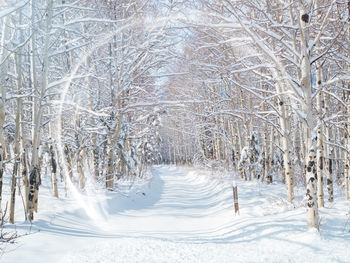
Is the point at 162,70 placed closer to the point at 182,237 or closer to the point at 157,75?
the point at 157,75

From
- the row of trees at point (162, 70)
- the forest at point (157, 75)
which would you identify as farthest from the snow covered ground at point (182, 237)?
the row of trees at point (162, 70)

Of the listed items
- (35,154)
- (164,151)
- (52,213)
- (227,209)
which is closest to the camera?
(35,154)

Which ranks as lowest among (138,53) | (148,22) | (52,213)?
(52,213)

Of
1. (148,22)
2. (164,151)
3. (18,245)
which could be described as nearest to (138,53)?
(148,22)

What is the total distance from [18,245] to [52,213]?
8.04 feet

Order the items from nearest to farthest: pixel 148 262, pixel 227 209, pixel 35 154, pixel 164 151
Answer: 1. pixel 148 262
2. pixel 35 154
3. pixel 227 209
4. pixel 164 151

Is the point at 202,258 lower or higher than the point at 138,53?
lower

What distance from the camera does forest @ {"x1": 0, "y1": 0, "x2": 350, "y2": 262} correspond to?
5035 millimetres

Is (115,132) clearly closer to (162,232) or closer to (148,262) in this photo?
(162,232)

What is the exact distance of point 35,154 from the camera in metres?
6.35

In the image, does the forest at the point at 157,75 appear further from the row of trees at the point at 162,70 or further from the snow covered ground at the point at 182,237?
the snow covered ground at the point at 182,237

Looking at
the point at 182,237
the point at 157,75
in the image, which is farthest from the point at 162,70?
A: the point at 182,237

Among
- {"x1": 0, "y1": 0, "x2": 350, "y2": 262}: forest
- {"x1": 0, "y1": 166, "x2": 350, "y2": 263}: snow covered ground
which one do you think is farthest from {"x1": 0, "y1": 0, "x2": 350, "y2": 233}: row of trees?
{"x1": 0, "y1": 166, "x2": 350, "y2": 263}: snow covered ground

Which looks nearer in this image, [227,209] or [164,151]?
[227,209]
